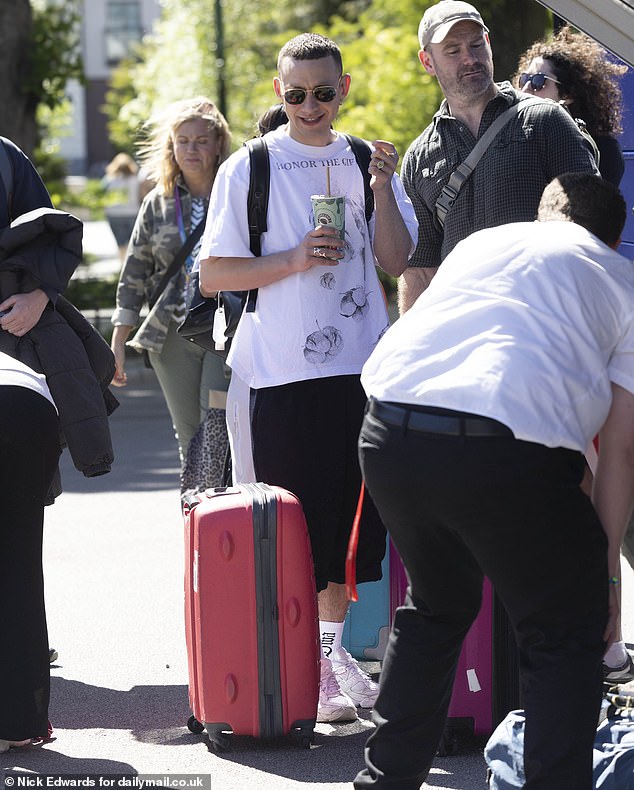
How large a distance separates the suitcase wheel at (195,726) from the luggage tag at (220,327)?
4.16 feet

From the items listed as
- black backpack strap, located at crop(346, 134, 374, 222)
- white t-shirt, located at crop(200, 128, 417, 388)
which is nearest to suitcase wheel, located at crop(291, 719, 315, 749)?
white t-shirt, located at crop(200, 128, 417, 388)

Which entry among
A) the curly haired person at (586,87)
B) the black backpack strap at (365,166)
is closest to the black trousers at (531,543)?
the black backpack strap at (365,166)

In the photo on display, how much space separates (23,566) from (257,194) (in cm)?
137

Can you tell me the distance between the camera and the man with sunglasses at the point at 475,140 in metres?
4.68

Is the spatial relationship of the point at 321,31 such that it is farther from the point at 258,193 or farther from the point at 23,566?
the point at 23,566

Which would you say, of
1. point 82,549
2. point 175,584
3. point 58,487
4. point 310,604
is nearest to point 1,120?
point 82,549

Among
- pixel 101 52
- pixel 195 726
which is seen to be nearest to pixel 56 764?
pixel 195 726

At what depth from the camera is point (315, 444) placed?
15.0ft

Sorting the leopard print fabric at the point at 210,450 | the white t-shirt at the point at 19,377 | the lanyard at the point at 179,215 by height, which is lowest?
the leopard print fabric at the point at 210,450

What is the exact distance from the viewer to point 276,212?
4.61 m

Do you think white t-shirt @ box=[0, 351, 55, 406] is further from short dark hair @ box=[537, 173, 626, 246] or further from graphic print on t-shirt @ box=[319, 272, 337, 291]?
short dark hair @ box=[537, 173, 626, 246]

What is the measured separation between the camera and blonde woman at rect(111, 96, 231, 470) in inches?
247

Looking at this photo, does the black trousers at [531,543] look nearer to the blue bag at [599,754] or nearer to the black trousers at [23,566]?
the blue bag at [599,754]

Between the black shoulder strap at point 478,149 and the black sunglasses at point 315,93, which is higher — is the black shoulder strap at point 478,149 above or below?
below
